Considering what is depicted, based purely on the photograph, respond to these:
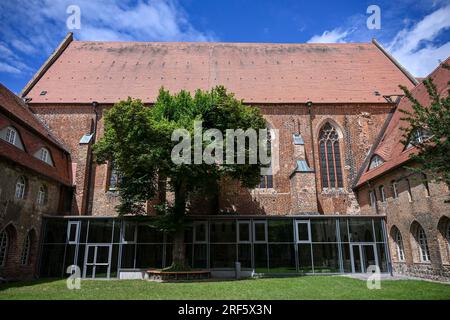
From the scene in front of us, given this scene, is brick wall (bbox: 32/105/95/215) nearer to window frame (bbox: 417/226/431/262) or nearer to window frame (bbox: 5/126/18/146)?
window frame (bbox: 5/126/18/146)

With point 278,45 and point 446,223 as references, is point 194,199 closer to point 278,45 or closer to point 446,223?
point 446,223

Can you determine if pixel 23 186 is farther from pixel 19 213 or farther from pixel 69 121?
pixel 69 121

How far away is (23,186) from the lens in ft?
59.5

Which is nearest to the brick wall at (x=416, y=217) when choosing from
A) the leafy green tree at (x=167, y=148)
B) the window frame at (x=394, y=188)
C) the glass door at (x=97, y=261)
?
the window frame at (x=394, y=188)

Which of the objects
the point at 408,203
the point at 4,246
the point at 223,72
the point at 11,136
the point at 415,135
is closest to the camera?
the point at 415,135

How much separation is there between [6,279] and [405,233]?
2037cm

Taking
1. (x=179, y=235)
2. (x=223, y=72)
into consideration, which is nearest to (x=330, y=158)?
(x=223, y=72)

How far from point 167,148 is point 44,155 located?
8.70 meters

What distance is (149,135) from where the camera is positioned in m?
16.6

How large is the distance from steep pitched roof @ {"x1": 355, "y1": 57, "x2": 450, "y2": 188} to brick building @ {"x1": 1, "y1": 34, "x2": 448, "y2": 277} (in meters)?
1.59

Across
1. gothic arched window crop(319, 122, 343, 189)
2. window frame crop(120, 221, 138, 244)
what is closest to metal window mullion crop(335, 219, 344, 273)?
gothic arched window crop(319, 122, 343, 189)

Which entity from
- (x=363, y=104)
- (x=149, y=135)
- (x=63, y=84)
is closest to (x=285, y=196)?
(x=363, y=104)
